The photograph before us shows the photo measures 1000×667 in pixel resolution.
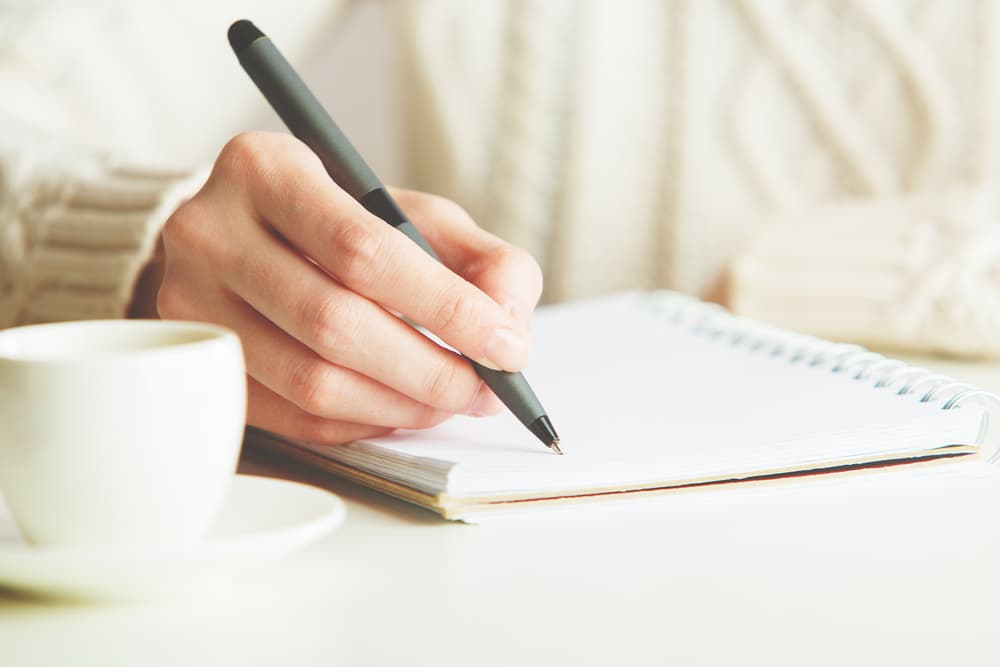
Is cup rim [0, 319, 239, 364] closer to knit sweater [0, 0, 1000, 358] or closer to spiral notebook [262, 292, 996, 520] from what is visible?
spiral notebook [262, 292, 996, 520]

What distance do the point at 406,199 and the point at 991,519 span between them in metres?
0.34

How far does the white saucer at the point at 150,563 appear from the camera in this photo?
1.08 ft

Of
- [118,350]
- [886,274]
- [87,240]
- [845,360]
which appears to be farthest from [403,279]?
[886,274]

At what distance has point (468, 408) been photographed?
491 mm

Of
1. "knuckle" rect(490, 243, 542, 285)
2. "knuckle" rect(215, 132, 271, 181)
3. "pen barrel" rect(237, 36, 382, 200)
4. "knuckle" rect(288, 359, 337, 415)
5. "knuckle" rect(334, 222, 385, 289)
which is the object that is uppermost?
"pen barrel" rect(237, 36, 382, 200)

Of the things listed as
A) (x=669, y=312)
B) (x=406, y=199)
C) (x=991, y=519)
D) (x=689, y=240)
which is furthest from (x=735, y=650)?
(x=689, y=240)

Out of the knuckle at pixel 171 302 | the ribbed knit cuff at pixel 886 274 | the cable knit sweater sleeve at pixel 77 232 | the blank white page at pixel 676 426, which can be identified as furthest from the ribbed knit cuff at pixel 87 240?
the ribbed knit cuff at pixel 886 274

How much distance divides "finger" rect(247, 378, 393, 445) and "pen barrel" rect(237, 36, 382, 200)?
11 cm

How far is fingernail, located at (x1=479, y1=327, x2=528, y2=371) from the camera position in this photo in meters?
0.46

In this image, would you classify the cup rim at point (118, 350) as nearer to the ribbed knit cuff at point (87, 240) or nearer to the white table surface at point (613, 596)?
the white table surface at point (613, 596)

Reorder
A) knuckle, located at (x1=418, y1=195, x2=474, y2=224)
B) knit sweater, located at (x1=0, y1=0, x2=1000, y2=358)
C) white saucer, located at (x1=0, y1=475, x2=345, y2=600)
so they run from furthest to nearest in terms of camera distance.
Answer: knit sweater, located at (x1=0, y1=0, x2=1000, y2=358) < knuckle, located at (x1=418, y1=195, x2=474, y2=224) < white saucer, located at (x1=0, y1=475, x2=345, y2=600)

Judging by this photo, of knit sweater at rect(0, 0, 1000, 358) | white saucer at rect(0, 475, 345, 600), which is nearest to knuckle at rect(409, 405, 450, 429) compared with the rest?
white saucer at rect(0, 475, 345, 600)

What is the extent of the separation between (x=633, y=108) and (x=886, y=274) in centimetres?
48

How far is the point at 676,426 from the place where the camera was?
503 millimetres
